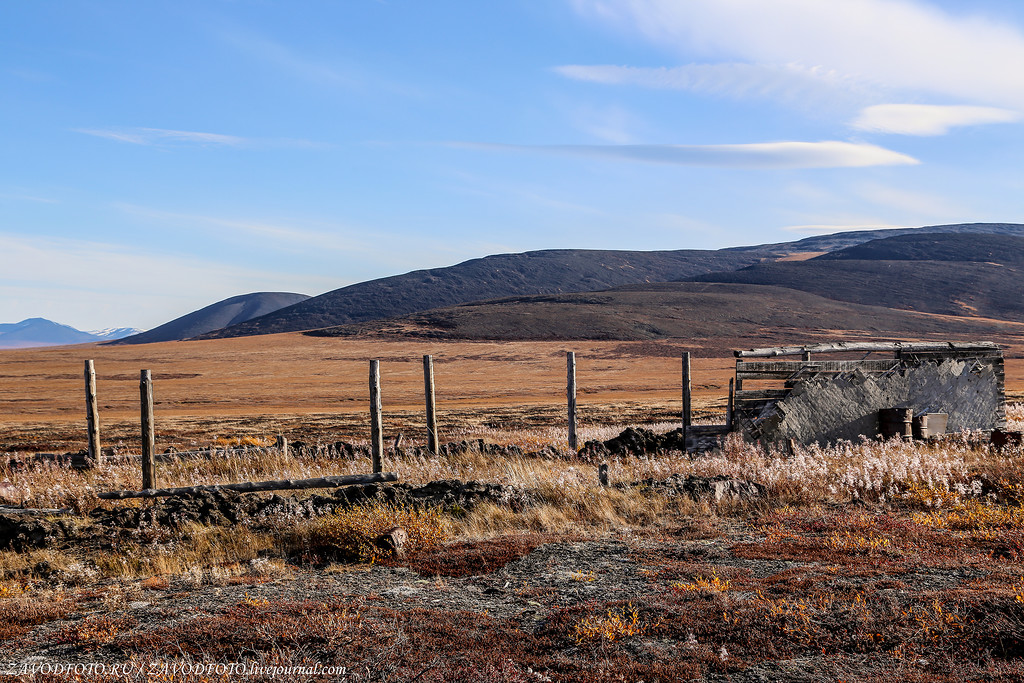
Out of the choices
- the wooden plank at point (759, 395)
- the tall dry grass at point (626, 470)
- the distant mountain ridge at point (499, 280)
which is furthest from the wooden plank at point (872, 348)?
the distant mountain ridge at point (499, 280)

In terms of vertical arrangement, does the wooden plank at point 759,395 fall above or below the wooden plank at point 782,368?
below

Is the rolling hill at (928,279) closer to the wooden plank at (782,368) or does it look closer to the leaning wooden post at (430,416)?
the wooden plank at (782,368)

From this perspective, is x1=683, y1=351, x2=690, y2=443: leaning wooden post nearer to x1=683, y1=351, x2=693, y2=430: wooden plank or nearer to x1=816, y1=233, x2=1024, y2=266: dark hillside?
x1=683, y1=351, x2=693, y2=430: wooden plank

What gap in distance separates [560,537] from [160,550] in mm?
3820

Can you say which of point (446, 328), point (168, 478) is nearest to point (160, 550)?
point (168, 478)

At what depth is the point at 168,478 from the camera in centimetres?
1125

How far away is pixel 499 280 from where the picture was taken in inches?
5753

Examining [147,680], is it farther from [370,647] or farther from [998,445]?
[998,445]

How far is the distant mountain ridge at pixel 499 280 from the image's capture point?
403 ft

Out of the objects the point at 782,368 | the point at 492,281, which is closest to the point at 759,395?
the point at 782,368

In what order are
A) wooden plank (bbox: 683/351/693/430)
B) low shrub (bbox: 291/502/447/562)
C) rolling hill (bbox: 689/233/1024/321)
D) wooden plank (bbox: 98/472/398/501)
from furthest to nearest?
rolling hill (bbox: 689/233/1024/321), wooden plank (bbox: 683/351/693/430), wooden plank (bbox: 98/472/398/501), low shrub (bbox: 291/502/447/562)

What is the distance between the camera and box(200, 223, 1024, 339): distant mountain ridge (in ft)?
403

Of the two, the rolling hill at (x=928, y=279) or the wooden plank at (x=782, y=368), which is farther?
the rolling hill at (x=928, y=279)

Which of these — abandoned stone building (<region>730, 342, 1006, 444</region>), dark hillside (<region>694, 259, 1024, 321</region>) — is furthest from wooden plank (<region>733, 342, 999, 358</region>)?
dark hillside (<region>694, 259, 1024, 321</region>)
